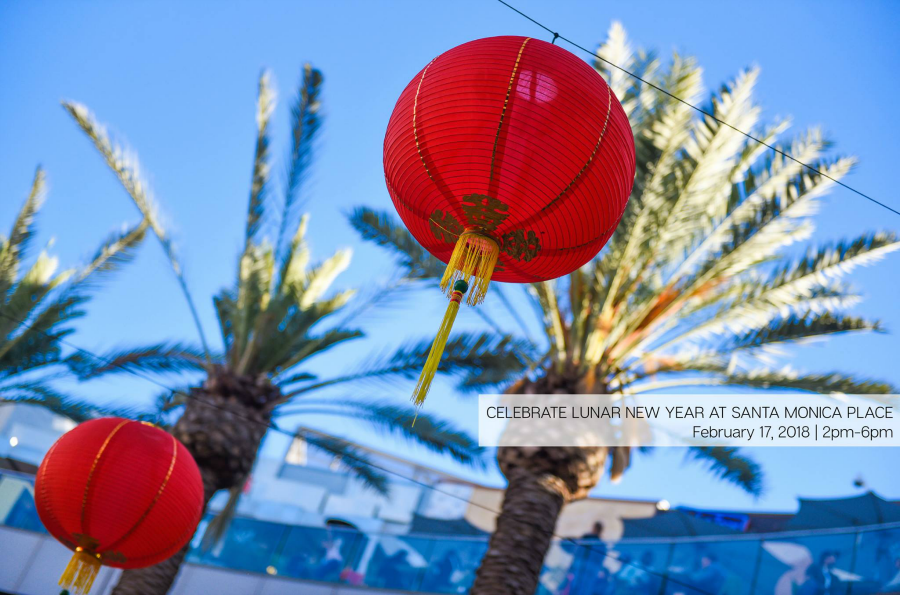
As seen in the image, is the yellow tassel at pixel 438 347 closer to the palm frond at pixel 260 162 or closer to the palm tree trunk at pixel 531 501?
the palm tree trunk at pixel 531 501

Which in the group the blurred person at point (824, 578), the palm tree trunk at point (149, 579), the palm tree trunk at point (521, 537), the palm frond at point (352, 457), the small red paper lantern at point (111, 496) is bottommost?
the palm tree trunk at point (149, 579)

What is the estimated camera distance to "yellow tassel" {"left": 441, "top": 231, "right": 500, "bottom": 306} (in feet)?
9.14

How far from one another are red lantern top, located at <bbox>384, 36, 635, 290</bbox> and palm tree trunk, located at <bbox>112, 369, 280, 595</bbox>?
4.87 meters

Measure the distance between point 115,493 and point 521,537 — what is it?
315cm

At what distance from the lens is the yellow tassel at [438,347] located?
276 centimetres

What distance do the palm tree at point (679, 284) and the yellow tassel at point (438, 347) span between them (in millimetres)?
3698

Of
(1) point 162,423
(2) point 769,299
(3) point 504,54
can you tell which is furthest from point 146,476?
(2) point 769,299

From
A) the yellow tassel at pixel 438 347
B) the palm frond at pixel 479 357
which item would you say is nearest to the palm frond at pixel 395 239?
the palm frond at pixel 479 357

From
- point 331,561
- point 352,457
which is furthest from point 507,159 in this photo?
point 331,561

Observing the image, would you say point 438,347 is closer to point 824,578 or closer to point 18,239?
point 824,578

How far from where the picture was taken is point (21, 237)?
9.92m

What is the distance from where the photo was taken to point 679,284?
732 cm

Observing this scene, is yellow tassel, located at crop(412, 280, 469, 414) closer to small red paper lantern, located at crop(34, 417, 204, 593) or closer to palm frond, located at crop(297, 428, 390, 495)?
small red paper lantern, located at crop(34, 417, 204, 593)

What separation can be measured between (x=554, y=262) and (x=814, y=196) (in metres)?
4.65
